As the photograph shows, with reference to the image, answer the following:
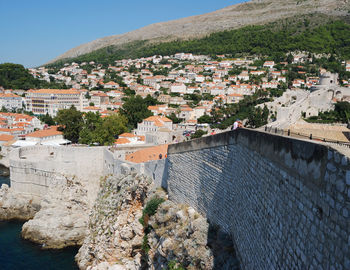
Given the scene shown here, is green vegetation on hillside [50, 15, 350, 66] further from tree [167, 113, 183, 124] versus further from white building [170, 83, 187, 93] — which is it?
tree [167, 113, 183, 124]

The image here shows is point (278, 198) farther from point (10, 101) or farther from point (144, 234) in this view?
point (10, 101)

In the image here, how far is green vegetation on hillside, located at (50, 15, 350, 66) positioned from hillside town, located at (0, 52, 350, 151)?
18.5 feet

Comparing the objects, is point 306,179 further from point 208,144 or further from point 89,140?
point 89,140

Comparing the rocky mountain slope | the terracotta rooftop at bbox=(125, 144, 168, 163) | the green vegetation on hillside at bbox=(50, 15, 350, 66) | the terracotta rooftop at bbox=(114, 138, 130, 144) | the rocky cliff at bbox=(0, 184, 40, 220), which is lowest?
the rocky cliff at bbox=(0, 184, 40, 220)

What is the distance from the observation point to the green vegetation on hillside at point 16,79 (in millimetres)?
81469

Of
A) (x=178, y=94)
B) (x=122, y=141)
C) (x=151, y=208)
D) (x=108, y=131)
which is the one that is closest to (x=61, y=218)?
(x=151, y=208)

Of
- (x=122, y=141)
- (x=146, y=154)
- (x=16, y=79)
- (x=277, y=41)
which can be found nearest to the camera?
(x=146, y=154)

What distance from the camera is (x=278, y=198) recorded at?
4703mm

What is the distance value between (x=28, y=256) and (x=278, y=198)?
16997 millimetres

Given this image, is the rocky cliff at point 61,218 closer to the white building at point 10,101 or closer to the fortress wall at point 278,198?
the fortress wall at point 278,198

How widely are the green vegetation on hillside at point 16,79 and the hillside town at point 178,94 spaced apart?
3.98m

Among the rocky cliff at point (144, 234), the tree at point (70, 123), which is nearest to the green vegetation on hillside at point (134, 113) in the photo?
the tree at point (70, 123)

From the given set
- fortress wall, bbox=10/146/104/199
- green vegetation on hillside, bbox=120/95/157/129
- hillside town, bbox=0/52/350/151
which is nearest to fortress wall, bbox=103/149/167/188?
fortress wall, bbox=10/146/104/199

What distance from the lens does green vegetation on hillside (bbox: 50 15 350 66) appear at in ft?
287
